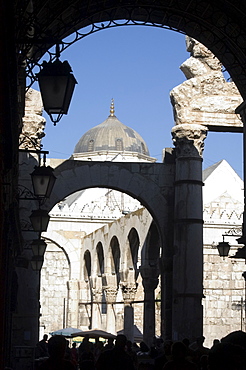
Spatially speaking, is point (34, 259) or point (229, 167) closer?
point (34, 259)

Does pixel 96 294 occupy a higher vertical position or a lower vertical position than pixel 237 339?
higher

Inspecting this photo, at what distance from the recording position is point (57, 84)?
23.9ft

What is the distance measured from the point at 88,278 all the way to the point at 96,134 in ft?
94.2

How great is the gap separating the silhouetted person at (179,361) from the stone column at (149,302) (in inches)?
718

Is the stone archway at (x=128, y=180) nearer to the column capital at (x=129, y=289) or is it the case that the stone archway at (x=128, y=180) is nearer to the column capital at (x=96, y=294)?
the column capital at (x=129, y=289)

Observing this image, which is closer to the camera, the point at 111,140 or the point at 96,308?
the point at 96,308

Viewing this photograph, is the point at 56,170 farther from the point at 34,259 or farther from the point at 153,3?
the point at 153,3

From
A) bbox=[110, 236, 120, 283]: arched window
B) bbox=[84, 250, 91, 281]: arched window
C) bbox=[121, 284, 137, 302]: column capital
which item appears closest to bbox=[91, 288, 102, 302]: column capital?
bbox=[110, 236, 120, 283]: arched window

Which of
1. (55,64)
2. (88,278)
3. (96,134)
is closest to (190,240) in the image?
(55,64)

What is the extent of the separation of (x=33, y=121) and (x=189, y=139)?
3677 mm

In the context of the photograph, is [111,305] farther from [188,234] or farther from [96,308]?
[188,234]

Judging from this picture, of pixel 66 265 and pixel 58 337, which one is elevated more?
pixel 66 265

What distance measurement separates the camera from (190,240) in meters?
18.8

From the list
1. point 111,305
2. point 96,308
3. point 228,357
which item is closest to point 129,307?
point 111,305
